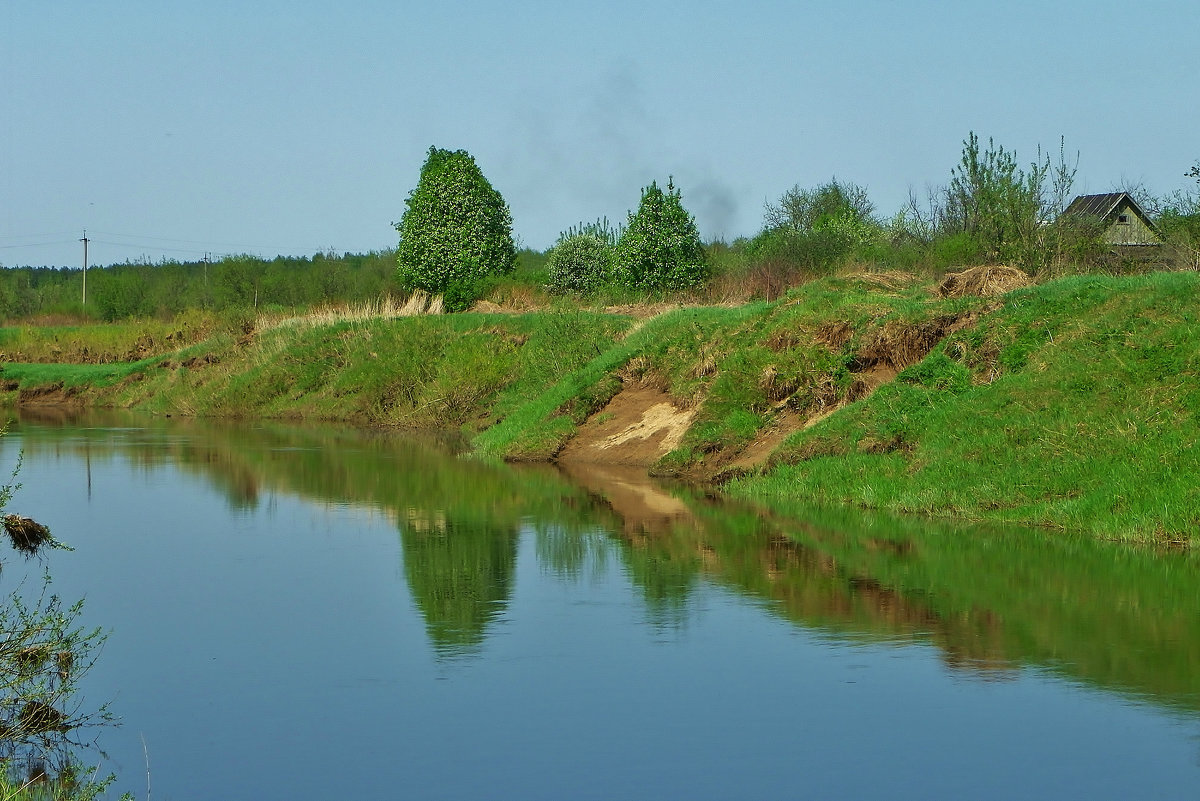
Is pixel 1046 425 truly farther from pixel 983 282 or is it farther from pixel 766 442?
pixel 983 282

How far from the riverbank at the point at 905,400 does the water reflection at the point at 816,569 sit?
3.24 ft

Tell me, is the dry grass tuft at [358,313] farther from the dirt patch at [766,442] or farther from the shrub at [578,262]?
the dirt patch at [766,442]

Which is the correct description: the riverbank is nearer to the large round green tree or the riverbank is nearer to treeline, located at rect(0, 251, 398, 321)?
the large round green tree

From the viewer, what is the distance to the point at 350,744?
8.63m

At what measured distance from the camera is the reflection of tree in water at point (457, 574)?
11.9 metres

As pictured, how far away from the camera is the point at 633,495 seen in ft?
68.0

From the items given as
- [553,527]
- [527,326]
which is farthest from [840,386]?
[527,326]

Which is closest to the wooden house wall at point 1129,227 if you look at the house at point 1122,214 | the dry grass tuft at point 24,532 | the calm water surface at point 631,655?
the house at point 1122,214

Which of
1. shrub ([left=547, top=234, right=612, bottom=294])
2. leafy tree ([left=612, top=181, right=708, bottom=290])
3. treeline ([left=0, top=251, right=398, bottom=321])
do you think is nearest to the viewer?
leafy tree ([left=612, top=181, right=708, bottom=290])

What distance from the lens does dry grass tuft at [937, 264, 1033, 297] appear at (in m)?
23.4

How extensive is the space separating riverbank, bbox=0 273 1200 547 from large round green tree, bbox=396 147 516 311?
17.5 metres

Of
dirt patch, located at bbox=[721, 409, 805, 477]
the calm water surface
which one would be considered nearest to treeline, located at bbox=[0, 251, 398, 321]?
dirt patch, located at bbox=[721, 409, 805, 477]

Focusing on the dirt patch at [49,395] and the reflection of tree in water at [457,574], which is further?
the dirt patch at [49,395]

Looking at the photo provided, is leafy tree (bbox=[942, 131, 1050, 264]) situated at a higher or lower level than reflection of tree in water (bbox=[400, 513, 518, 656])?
higher
